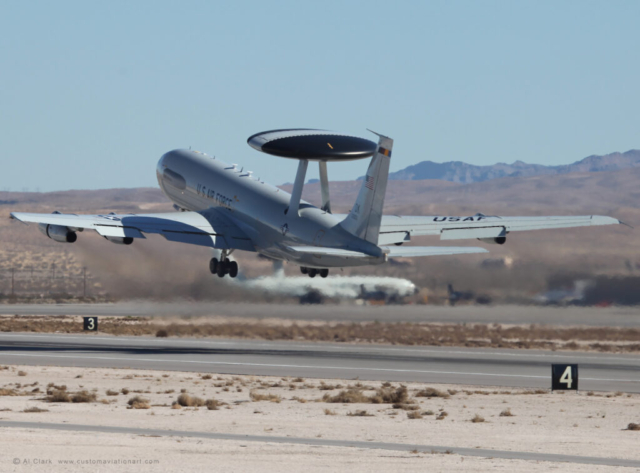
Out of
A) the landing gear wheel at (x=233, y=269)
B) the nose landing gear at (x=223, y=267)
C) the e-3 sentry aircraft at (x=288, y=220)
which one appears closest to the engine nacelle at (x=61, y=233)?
the e-3 sentry aircraft at (x=288, y=220)

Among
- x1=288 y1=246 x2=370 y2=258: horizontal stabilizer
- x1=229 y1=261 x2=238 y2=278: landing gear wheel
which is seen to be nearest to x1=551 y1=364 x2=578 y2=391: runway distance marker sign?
x1=288 y1=246 x2=370 y2=258: horizontal stabilizer

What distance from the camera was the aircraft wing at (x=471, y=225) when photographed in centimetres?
6475

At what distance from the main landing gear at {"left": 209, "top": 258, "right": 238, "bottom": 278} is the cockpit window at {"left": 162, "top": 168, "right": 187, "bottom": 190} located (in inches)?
230

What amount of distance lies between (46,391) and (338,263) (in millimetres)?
18947

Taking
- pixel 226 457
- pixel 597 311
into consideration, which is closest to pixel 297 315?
pixel 597 311

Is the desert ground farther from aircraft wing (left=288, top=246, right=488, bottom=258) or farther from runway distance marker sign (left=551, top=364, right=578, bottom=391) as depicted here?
aircraft wing (left=288, top=246, right=488, bottom=258)

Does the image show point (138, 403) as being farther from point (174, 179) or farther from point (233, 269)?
point (174, 179)

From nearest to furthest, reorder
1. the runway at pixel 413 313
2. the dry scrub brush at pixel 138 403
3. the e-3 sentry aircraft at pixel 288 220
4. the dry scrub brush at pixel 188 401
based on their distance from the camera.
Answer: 1. the dry scrub brush at pixel 138 403
2. the dry scrub brush at pixel 188 401
3. the e-3 sentry aircraft at pixel 288 220
4. the runway at pixel 413 313

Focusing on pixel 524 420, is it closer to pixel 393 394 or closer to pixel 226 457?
pixel 393 394

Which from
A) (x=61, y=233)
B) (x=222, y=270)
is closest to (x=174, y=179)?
(x=222, y=270)

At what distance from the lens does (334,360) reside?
59.2m

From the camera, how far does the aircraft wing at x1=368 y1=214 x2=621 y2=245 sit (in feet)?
212

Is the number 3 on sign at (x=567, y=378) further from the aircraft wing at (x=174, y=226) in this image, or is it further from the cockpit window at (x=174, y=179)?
the cockpit window at (x=174, y=179)

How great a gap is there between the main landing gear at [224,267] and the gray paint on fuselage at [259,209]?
364 cm
